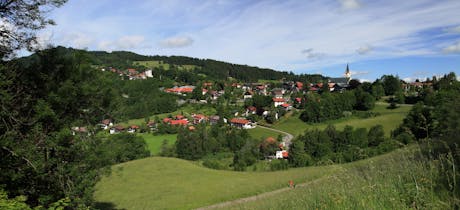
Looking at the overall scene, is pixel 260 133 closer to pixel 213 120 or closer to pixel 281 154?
pixel 281 154

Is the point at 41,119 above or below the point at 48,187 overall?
above

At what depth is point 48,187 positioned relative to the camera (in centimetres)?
1026

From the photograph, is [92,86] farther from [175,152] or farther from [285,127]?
[285,127]

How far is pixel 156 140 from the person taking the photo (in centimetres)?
7431

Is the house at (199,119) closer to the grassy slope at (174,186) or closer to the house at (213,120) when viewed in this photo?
the house at (213,120)

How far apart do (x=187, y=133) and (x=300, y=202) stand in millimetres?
61788

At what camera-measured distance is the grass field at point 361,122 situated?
208 feet

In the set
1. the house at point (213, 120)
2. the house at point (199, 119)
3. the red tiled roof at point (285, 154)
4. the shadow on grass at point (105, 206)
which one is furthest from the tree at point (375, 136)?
the house at point (199, 119)

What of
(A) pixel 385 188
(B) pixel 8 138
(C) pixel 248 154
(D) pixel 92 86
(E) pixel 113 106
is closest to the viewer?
(A) pixel 385 188

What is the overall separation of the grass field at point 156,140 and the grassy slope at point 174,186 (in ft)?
82.4

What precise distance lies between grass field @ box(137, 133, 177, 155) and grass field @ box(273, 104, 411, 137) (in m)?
28.4

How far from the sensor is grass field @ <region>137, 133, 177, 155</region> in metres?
64.9

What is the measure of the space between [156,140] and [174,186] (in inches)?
1841

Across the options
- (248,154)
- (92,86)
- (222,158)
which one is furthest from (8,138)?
(222,158)
